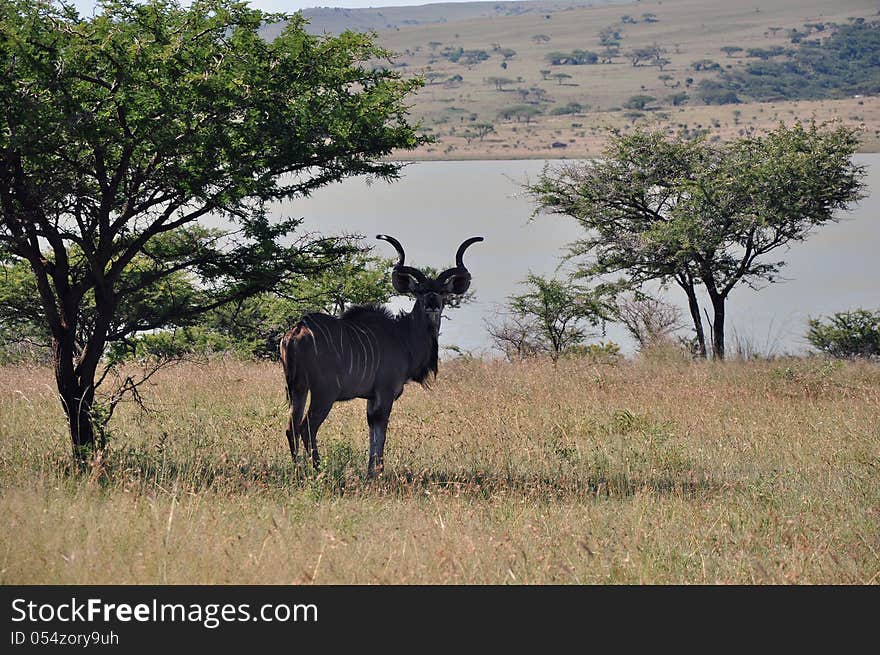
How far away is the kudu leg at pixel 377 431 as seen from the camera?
10.1 meters

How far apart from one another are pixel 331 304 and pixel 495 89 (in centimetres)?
15986

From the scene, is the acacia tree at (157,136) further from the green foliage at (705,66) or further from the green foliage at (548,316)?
the green foliage at (705,66)

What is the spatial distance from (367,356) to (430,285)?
3.11 ft

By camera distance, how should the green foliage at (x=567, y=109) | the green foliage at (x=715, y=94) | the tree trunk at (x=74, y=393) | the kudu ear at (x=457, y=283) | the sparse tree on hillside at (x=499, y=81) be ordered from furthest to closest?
the sparse tree on hillside at (x=499, y=81)
the green foliage at (x=715, y=94)
the green foliage at (x=567, y=109)
the kudu ear at (x=457, y=283)
the tree trunk at (x=74, y=393)

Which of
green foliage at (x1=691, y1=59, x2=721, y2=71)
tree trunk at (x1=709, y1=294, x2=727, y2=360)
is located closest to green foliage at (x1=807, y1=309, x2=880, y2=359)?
tree trunk at (x1=709, y1=294, x2=727, y2=360)

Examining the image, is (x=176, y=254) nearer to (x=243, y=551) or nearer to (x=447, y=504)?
(x=447, y=504)

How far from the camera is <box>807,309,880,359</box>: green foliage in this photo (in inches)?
998

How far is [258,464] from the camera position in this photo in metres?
9.75

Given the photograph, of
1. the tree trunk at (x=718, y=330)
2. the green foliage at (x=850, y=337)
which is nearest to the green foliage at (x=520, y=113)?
the green foliage at (x=850, y=337)

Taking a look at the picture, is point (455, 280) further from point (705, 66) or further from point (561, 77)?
point (705, 66)

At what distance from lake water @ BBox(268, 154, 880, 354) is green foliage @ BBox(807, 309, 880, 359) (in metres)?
0.53

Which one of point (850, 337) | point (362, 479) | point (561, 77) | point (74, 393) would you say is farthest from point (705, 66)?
point (74, 393)

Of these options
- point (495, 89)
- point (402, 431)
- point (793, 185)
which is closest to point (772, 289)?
point (793, 185)

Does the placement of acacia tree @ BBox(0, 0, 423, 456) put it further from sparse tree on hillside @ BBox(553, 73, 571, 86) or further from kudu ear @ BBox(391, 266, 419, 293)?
sparse tree on hillside @ BBox(553, 73, 571, 86)
